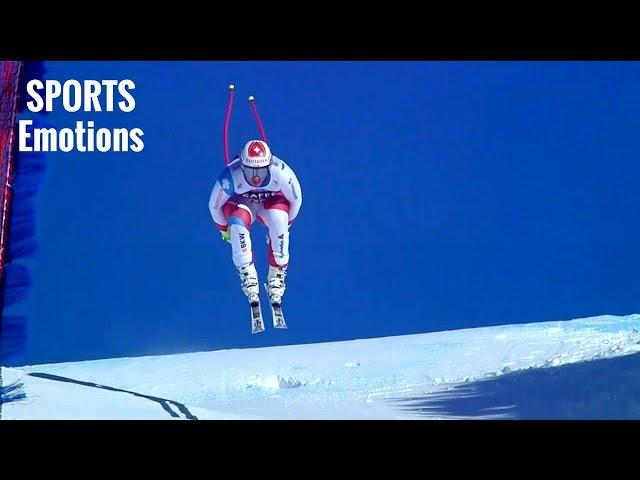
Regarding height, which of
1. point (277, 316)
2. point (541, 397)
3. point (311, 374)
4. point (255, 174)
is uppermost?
point (255, 174)

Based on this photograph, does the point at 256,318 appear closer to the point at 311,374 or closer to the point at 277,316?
the point at 277,316

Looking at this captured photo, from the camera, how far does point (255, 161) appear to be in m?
4.54

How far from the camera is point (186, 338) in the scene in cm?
456

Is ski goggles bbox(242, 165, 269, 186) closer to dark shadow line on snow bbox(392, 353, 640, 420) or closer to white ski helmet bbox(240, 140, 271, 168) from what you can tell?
white ski helmet bbox(240, 140, 271, 168)

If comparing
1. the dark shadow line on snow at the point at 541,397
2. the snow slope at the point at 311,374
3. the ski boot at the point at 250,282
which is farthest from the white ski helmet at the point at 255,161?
the dark shadow line on snow at the point at 541,397

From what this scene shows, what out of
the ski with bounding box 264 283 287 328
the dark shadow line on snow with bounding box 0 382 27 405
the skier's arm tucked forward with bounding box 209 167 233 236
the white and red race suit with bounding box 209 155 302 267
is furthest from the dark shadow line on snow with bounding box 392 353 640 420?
the dark shadow line on snow with bounding box 0 382 27 405

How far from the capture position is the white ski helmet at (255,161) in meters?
4.54

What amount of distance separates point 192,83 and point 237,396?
1.33m

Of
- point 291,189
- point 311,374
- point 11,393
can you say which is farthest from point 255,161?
point 11,393

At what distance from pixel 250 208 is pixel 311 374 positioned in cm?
75

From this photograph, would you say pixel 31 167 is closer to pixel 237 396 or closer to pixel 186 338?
pixel 186 338

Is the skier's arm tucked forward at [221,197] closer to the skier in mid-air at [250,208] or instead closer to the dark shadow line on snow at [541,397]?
the skier in mid-air at [250,208]

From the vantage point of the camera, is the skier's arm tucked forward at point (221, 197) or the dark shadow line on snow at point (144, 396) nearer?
the dark shadow line on snow at point (144, 396)

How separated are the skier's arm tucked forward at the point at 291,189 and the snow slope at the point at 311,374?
1.92ft
